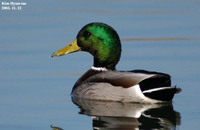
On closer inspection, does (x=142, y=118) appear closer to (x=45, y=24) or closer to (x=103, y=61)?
(x=103, y=61)

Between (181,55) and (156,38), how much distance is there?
46.8 inches

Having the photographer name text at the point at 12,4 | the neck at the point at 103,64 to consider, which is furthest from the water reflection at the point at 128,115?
the photographer name text at the point at 12,4

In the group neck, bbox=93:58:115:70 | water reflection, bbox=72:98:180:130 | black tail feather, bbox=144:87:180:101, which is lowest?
water reflection, bbox=72:98:180:130

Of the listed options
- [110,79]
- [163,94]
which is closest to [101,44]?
[110,79]

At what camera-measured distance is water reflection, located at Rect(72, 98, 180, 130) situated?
444 inches

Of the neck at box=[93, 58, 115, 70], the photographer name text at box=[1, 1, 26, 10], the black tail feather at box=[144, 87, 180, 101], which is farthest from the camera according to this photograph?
the photographer name text at box=[1, 1, 26, 10]

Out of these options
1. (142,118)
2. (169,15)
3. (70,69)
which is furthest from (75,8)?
(142,118)

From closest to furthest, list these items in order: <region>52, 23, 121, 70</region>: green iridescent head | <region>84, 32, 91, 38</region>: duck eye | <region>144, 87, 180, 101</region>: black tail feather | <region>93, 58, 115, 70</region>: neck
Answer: <region>144, 87, 180, 101</region>: black tail feather → <region>52, 23, 121, 70</region>: green iridescent head → <region>93, 58, 115, 70</region>: neck → <region>84, 32, 91, 38</region>: duck eye

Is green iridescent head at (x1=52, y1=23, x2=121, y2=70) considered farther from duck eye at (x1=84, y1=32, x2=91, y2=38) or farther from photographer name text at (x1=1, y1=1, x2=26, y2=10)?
photographer name text at (x1=1, y1=1, x2=26, y2=10)

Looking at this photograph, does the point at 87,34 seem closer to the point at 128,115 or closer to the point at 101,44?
the point at 101,44

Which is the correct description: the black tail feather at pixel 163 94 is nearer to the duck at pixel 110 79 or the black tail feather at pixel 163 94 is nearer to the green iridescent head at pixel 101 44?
the duck at pixel 110 79

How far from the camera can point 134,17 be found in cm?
1775

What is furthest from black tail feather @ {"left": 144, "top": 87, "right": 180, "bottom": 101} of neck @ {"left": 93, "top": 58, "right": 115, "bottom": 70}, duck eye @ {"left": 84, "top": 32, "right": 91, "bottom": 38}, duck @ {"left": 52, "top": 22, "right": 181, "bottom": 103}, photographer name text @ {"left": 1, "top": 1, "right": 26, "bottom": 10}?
photographer name text @ {"left": 1, "top": 1, "right": 26, "bottom": 10}

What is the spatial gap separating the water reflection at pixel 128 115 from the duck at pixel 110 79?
0.14 meters
